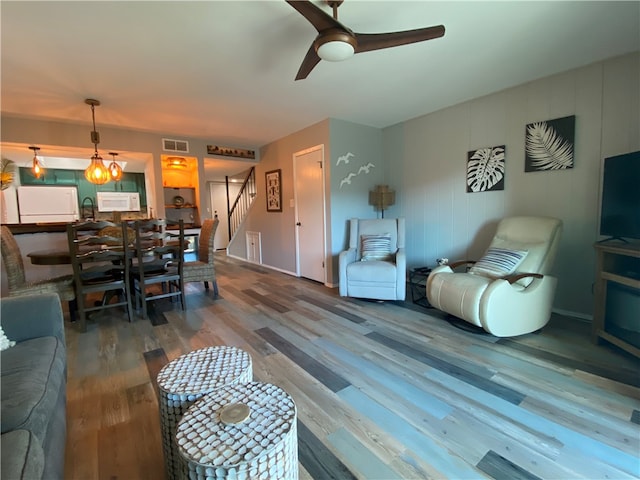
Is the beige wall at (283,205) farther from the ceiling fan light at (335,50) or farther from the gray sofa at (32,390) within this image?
the gray sofa at (32,390)

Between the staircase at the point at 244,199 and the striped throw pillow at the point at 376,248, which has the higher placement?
the staircase at the point at 244,199

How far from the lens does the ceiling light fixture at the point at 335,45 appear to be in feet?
5.43

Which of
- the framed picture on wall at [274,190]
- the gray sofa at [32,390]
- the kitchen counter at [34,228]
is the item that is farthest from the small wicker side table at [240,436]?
the framed picture on wall at [274,190]

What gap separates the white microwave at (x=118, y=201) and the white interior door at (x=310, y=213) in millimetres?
4367

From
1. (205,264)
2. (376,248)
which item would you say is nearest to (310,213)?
(376,248)

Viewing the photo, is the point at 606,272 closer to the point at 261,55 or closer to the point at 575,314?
the point at 575,314

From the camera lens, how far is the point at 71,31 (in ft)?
6.55

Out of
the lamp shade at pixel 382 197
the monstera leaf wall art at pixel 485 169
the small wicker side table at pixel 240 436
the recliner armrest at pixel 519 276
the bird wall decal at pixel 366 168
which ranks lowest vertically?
the small wicker side table at pixel 240 436

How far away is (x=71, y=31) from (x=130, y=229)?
5.59 ft

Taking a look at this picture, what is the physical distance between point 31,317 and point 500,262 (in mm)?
3493

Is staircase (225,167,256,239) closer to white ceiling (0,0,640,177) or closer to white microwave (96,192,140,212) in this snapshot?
white microwave (96,192,140,212)

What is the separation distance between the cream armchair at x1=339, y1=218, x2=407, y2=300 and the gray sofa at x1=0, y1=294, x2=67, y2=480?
2640mm

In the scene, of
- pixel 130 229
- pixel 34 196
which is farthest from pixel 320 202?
pixel 34 196

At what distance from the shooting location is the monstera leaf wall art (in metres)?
3.29
